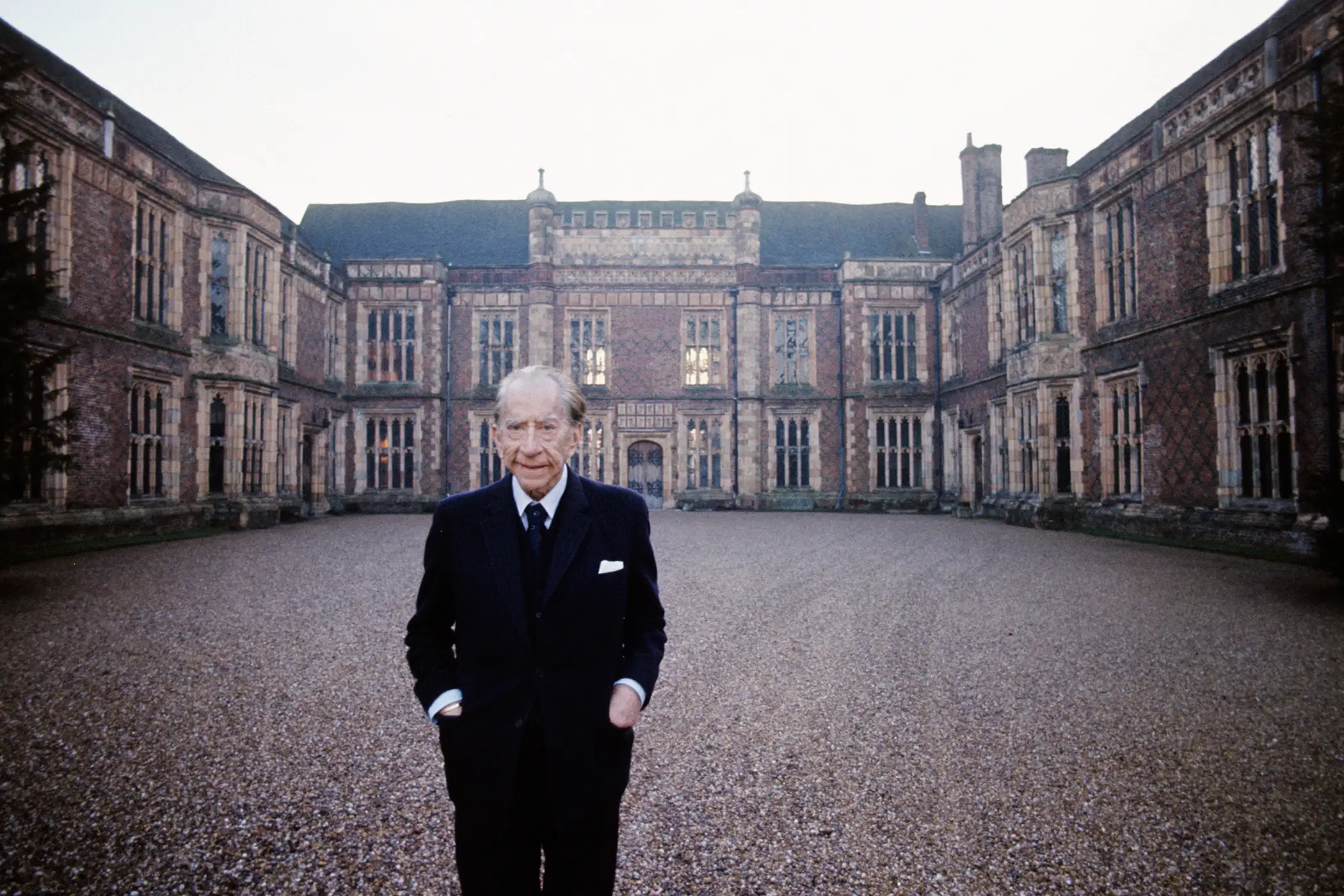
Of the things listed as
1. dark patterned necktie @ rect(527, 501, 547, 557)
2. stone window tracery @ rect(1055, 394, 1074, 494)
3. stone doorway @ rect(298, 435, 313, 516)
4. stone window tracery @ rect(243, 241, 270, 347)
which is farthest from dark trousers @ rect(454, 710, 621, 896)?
stone doorway @ rect(298, 435, 313, 516)

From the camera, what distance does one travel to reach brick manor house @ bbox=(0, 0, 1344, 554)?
1098 centimetres

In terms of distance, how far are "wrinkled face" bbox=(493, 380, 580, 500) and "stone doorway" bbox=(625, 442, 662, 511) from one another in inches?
857

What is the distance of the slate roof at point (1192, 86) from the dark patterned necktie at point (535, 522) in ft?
44.4

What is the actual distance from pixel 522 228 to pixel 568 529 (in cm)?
2723

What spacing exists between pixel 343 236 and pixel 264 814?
92.3ft

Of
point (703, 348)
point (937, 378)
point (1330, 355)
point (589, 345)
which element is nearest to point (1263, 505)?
point (1330, 355)

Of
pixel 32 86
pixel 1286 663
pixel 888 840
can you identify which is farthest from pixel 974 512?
pixel 32 86

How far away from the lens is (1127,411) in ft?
45.5

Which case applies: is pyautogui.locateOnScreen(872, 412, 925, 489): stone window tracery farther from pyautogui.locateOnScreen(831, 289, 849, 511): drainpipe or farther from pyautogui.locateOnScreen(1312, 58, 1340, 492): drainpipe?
pyautogui.locateOnScreen(1312, 58, 1340, 492): drainpipe

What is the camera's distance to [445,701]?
6.06 feet

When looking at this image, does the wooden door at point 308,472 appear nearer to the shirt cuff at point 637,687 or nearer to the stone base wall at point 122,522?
the stone base wall at point 122,522

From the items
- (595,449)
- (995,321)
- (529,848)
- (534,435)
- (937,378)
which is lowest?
(529,848)

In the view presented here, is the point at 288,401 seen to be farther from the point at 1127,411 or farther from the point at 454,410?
the point at 1127,411

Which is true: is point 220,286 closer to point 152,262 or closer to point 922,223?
point 152,262
